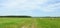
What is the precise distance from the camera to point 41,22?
1.45 meters

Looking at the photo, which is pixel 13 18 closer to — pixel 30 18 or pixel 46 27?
pixel 30 18

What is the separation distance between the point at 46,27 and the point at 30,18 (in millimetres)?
258

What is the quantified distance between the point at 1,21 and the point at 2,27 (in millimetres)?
89

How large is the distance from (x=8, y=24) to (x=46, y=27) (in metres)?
0.53

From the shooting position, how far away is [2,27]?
142 cm

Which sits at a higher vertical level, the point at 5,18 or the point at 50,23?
the point at 5,18

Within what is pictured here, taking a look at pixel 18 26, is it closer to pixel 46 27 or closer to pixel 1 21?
pixel 1 21

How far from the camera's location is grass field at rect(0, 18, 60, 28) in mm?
1412

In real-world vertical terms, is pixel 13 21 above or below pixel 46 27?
above

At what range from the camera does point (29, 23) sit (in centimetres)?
144

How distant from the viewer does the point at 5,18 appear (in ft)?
4.74

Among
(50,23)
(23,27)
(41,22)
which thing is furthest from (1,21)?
(50,23)

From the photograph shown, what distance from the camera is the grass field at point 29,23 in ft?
4.63

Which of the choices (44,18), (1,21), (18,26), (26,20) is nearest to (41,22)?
(44,18)
